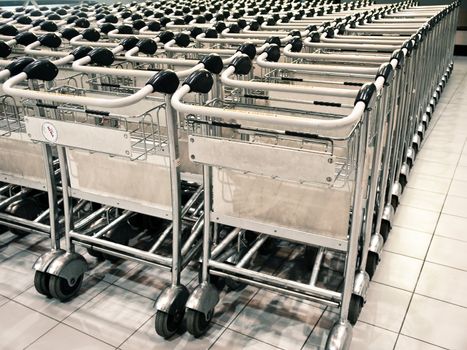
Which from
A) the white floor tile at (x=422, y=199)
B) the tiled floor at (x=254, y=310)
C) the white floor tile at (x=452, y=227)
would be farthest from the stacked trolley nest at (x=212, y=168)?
the white floor tile at (x=422, y=199)

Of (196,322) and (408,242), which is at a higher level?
(196,322)


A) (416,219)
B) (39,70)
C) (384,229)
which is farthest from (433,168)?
(39,70)

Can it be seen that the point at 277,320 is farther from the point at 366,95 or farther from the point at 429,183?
the point at 429,183

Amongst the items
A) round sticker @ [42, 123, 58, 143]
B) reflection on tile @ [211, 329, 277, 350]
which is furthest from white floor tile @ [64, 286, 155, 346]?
round sticker @ [42, 123, 58, 143]

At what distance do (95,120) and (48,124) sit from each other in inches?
34.5

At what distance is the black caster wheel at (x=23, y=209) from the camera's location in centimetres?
303

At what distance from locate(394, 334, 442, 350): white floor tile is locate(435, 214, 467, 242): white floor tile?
109cm

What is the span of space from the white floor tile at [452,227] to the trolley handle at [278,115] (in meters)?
1.75

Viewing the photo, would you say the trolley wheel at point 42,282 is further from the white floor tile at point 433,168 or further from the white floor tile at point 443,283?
the white floor tile at point 433,168

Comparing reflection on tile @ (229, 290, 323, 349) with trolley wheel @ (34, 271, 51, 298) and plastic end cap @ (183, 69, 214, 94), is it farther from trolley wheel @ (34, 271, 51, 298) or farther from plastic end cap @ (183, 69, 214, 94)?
plastic end cap @ (183, 69, 214, 94)

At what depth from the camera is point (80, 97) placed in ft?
6.22

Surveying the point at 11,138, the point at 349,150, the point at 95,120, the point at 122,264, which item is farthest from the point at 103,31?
the point at 349,150

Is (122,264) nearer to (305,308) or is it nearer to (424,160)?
(305,308)

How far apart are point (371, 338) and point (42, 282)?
1.64 m
